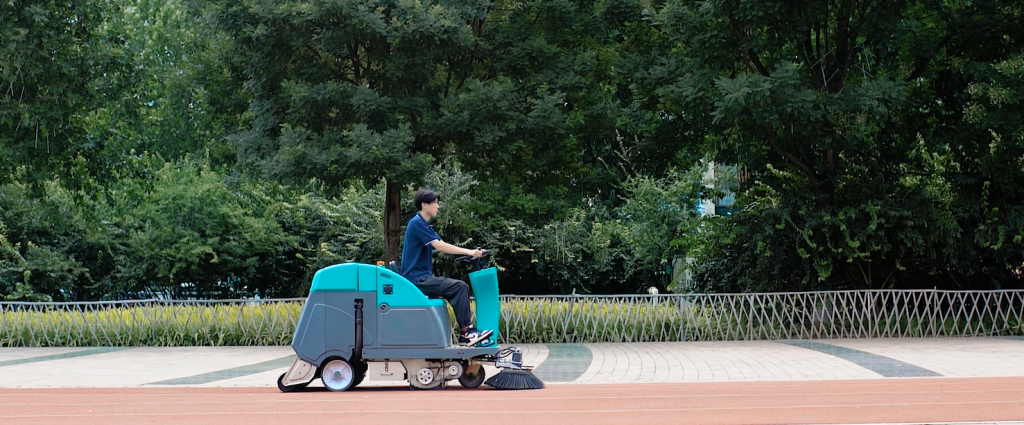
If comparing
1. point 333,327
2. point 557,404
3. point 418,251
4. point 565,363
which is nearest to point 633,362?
point 565,363

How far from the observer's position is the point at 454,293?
9.70 meters

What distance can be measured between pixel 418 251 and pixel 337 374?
135 cm

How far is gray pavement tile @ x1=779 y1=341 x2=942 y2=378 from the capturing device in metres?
11.5

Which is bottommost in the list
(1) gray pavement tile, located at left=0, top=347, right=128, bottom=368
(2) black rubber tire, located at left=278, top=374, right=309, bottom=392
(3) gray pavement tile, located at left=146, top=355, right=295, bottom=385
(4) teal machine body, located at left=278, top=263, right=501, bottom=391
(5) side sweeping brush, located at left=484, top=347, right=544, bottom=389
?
(1) gray pavement tile, located at left=0, top=347, right=128, bottom=368

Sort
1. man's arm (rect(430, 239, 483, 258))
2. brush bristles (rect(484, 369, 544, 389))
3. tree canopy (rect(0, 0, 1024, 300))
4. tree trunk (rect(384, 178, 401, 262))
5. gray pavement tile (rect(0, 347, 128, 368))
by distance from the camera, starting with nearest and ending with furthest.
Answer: man's arm (rect(430, 239, 483, 258)) → brush bristles (rect(484, 369, 544, 389)) → gray pavement tile (rect(0, 347, 128, 368)) → tree canopy (rect(0, 0, 1024, 300)) → tree trunk (rect(384, 178, 401, 262))

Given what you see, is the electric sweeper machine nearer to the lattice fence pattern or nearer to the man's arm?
the man's arm

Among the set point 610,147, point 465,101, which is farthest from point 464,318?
point 610,147

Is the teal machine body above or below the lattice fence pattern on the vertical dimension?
above

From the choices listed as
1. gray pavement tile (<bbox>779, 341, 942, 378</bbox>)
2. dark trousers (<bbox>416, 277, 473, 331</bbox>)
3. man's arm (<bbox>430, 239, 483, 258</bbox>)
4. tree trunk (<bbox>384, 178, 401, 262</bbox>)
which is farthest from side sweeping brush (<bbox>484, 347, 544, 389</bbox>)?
tree trunk (<bbox>384, 178, 401, 262</bbox>)

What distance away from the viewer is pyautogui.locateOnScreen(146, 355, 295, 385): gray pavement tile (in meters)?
11.5

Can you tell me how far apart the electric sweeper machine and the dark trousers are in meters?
0.12

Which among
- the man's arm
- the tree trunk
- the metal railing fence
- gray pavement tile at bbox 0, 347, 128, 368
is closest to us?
the man's arm

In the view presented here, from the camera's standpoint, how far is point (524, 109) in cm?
1877

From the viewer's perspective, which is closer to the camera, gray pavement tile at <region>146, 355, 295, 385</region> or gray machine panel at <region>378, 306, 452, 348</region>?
gray machine panel at <region>378, 306, 452, 348</region>
